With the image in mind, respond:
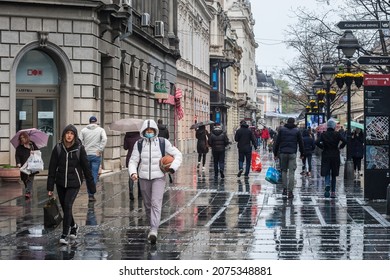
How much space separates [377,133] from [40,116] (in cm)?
1181

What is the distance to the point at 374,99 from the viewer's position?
1817cm

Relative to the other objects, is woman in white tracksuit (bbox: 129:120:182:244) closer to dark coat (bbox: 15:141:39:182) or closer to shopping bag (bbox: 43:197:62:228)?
shopping bag (bbox: 43:197:62:228)

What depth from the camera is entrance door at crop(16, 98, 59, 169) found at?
84.6ft

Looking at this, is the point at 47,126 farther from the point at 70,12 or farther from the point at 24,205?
the point at 24,205

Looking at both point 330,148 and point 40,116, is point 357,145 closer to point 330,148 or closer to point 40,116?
point 330,148

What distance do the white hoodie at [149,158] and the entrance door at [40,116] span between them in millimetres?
13890

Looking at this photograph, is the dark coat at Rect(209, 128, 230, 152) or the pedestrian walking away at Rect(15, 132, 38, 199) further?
the dark coat at Rect(209, 128, 230, 152)

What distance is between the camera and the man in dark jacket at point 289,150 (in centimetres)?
1962

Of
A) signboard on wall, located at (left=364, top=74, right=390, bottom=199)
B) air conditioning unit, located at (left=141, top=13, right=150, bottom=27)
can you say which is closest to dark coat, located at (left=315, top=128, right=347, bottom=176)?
signboard on wall, located at (left=364, top=74, right=390, bottom=199)

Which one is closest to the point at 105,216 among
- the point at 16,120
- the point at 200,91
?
the point at 16,120

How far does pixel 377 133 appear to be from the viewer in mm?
18328

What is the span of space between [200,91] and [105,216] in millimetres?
52344

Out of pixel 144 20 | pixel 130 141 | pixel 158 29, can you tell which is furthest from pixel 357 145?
pixel 158 29

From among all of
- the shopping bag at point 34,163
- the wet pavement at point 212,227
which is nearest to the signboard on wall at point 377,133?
the wet pavement at point 212,227
